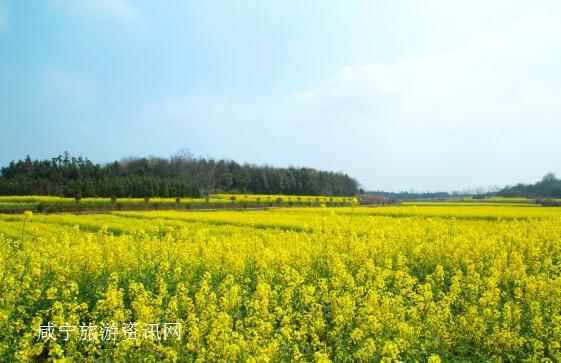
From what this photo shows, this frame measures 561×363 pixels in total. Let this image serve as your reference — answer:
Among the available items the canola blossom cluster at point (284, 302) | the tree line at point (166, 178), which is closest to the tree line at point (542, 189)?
the tree line at point (166, 178)

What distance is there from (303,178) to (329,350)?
109027 mm

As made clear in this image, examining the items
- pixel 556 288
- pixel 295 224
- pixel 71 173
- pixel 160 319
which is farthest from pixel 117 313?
pixel 71 173

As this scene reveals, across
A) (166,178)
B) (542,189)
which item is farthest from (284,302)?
(542,189)

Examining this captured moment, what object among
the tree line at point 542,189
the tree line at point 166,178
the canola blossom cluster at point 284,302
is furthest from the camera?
the tree line at point 542,189

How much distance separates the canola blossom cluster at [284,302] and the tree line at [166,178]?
52234 mm

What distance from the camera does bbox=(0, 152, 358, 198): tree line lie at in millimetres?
66562

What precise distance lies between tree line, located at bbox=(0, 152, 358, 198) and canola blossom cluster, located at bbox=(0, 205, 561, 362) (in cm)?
5223

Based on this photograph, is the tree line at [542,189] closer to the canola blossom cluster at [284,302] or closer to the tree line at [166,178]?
the tree line at [166,178]

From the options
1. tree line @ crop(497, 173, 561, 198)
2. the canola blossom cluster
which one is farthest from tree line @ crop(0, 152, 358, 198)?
the canola blossom cluster

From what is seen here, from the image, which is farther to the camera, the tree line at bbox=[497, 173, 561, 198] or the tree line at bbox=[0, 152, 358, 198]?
the tree line at bbox=[497, 173, 561, 198]

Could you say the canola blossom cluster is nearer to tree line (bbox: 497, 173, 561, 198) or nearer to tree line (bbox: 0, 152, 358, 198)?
tree line (bbox: 0, 152, 358, 198)

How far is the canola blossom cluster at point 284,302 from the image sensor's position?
5.37m

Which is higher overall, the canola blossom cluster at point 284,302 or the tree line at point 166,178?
the tree line at point 166,178

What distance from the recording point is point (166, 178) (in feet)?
273
